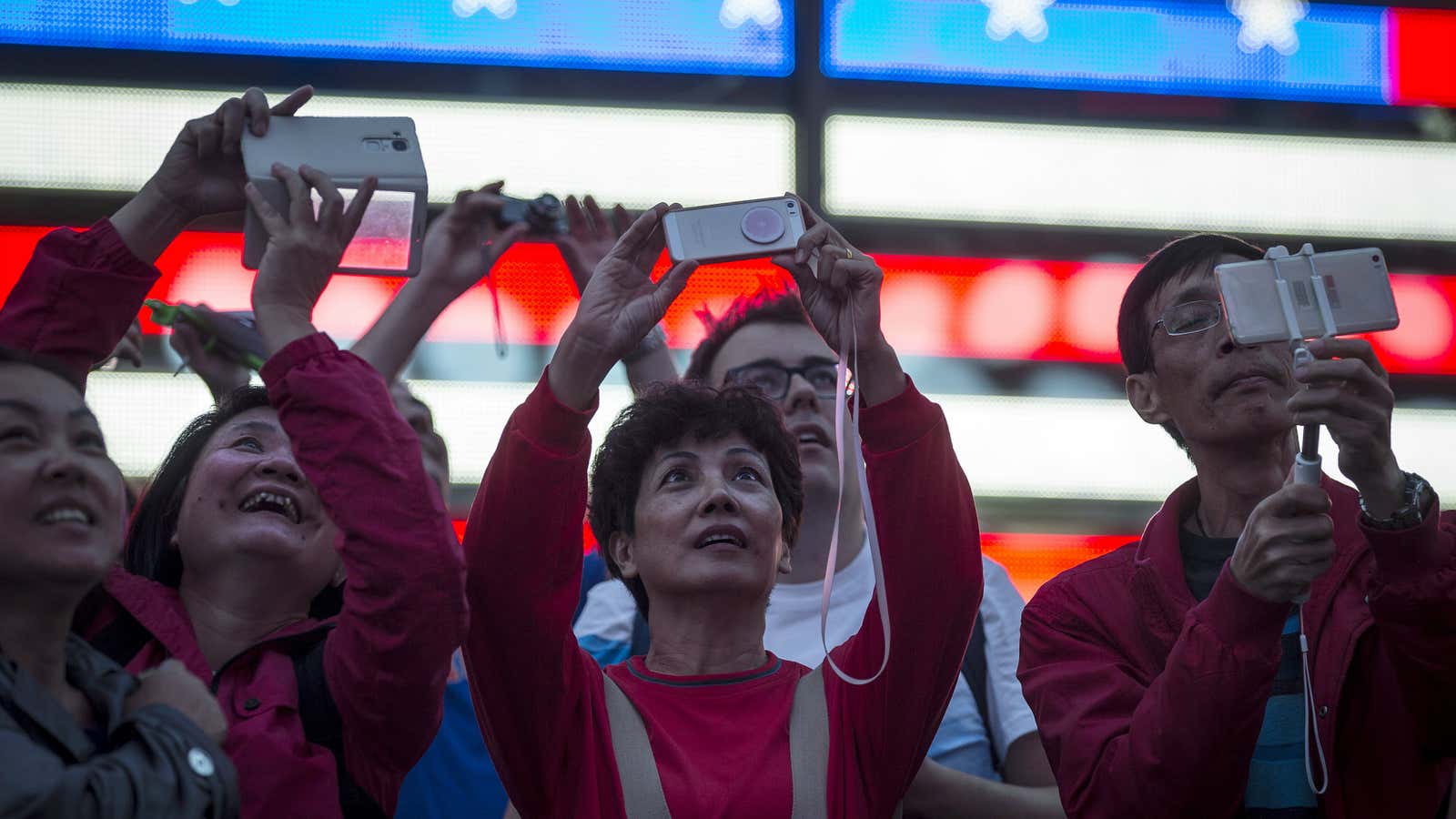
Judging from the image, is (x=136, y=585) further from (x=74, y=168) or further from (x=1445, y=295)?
(x=1445, y=295)

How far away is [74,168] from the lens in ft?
13.4

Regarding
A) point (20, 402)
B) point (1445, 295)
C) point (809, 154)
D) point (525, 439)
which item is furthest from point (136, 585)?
point (1445, 295)

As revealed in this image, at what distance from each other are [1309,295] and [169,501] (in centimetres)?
161

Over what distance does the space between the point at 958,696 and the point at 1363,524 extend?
834 mm

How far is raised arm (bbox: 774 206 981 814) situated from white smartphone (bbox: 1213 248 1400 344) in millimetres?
398

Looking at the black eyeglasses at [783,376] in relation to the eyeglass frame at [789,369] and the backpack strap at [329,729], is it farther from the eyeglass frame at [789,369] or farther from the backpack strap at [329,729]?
the backpack strap at [329,729]

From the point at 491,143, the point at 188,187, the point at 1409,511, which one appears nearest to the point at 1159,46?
the point at 491,143

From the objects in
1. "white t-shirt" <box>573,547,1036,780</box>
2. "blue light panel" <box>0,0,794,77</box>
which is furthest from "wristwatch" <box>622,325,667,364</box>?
"blue light panel" <box>0,0,794,77</box>

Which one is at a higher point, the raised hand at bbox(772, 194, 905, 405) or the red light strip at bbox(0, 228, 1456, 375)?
the red light strip at bbox(0, 228, 1456, 375)

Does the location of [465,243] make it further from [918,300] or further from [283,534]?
[918,300]

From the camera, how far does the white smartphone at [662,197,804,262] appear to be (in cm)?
230

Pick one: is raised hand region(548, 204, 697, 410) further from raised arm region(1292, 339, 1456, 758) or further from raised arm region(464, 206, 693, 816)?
raised arm region(1292, 339, 1456, 758)

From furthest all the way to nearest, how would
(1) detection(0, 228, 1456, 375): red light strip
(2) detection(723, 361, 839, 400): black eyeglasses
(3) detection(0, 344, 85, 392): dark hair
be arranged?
(1) detection(0, 228, 1456, 375): red light strip
(2) detection(723, 361, 839, 400): black eyeglasses
(3) detection(0, 344, 85, 392): dark hair

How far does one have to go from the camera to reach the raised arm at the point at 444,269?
2531mm
